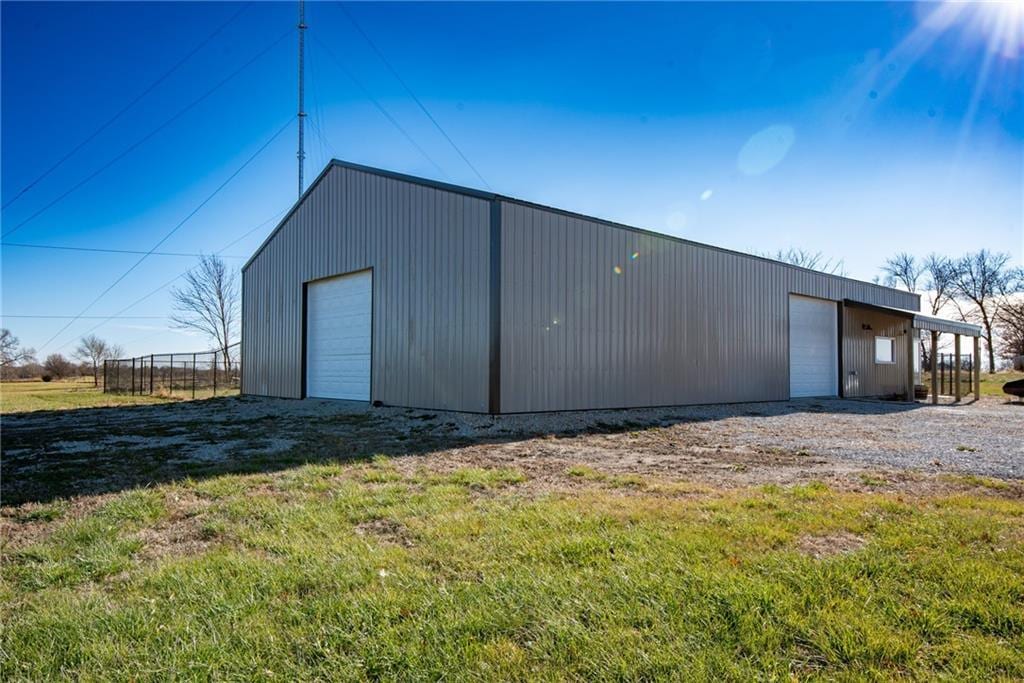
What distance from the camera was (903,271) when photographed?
44.5m

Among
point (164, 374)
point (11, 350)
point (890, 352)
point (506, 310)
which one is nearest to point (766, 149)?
point (506, 310)

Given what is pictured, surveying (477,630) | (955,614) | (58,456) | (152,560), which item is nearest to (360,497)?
(152,560)

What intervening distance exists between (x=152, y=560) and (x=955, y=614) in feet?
12.8

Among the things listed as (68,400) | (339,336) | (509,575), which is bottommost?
(68,400)

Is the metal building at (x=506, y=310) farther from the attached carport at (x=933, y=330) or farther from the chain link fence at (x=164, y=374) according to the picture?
the chain link fence at (x=164, y=374)

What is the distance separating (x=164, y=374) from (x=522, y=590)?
24.2 metres

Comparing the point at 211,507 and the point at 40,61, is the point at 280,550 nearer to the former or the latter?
the point at 211,507

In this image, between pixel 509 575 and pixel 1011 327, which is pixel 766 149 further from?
pixel 1011 327

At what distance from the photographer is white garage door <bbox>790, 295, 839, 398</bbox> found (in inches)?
650

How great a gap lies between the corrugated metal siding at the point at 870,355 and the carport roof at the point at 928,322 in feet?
1.66

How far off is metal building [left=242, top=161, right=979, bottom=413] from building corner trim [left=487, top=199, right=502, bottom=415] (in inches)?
1.1

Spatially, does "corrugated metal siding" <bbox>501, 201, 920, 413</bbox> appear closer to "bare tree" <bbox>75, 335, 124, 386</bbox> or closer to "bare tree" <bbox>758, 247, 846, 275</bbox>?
"bare tree" <bbox>758, 247, 846, 275</bbox>

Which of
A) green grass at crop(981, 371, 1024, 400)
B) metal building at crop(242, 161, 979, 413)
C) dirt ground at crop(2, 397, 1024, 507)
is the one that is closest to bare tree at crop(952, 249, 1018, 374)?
green grass at crop(981, 371, 1024, 400)

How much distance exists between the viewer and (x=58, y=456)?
6059 mm
